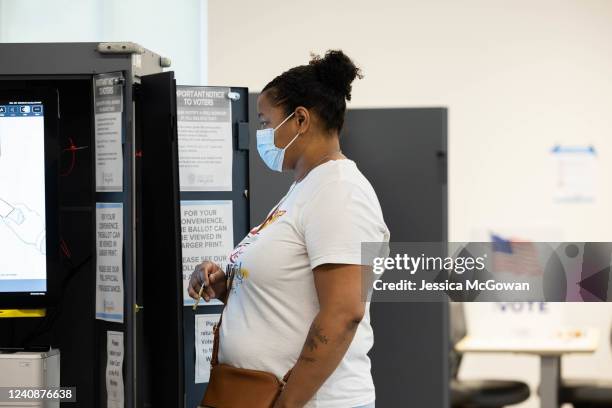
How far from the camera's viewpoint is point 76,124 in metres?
2.10

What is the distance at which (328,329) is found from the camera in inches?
59.2

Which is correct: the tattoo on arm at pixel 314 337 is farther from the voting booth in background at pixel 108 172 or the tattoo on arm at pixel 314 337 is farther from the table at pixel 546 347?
the table at pixel 546 347

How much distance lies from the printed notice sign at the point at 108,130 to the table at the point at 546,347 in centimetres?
276

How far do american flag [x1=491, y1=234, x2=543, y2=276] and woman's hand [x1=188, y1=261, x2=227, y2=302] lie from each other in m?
2.62

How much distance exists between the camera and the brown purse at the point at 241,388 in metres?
1.58

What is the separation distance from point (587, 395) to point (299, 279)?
137 inches

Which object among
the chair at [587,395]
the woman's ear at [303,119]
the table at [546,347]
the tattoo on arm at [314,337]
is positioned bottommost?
the chair at [587,395]

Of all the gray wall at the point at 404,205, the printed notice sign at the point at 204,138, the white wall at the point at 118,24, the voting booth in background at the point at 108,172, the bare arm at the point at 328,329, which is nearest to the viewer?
the bare arm at the point at 328,329

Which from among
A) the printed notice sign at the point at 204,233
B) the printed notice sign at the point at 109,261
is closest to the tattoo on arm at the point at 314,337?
the printed notice sign at the point at 109,261

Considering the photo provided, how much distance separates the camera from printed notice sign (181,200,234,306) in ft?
7.07

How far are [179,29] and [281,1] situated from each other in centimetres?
80

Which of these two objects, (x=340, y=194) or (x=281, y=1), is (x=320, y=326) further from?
(x=281, y=1)

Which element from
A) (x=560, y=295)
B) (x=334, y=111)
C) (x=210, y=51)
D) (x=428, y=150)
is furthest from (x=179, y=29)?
(x=334, y=111)

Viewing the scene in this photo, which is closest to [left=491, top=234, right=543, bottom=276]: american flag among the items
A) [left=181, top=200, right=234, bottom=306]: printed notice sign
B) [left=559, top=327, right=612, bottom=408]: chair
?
[left=559, top=327, right=612, bottom=408]: chair
